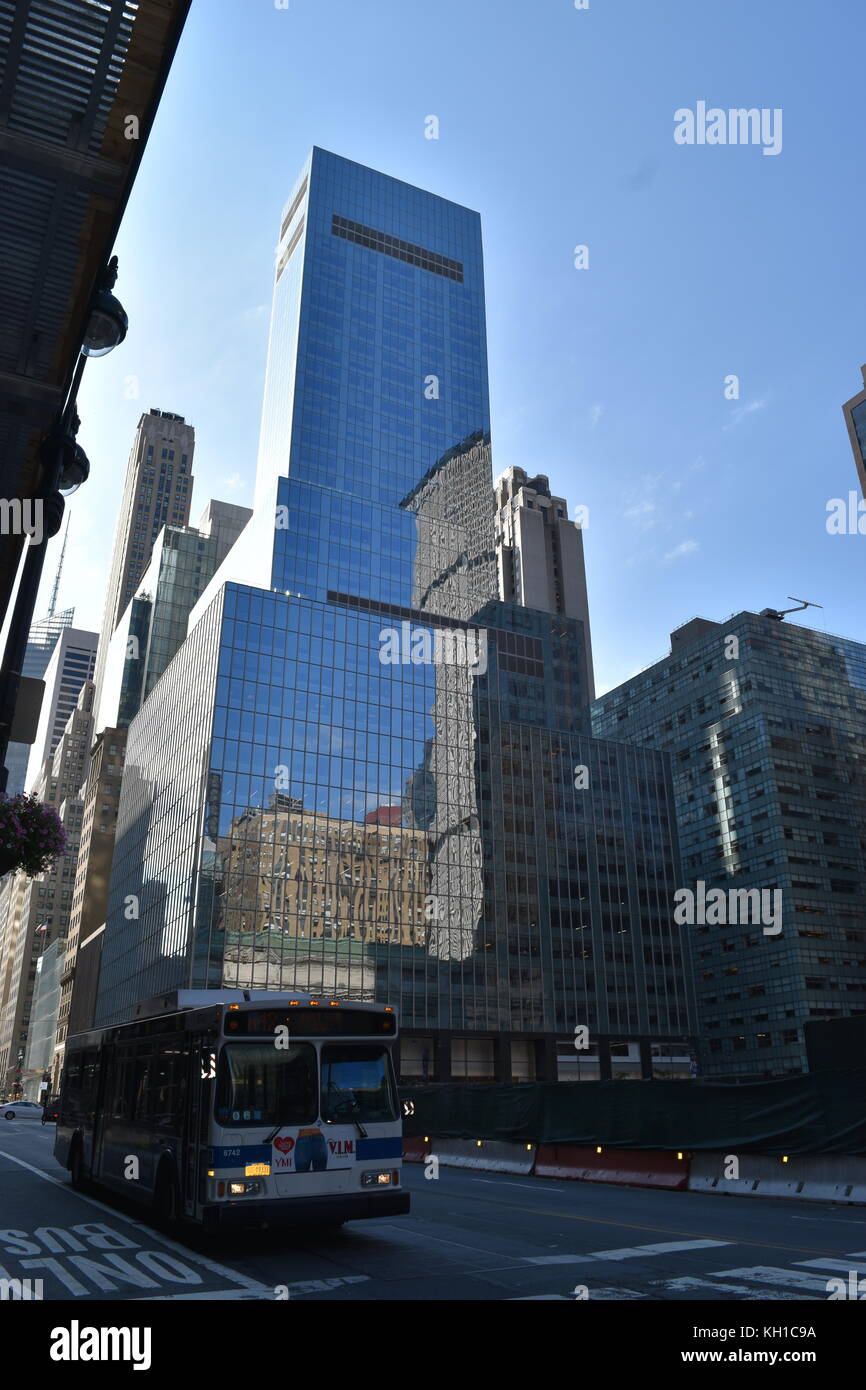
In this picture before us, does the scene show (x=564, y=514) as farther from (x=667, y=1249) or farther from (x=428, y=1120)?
→ (x=667, y=1249)

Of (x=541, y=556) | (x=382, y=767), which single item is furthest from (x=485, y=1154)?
(x=541, y=556)

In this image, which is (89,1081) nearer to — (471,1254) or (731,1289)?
(471,1254)

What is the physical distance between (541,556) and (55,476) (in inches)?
6834

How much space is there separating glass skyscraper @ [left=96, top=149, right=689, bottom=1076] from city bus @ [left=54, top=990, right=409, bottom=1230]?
193 ft


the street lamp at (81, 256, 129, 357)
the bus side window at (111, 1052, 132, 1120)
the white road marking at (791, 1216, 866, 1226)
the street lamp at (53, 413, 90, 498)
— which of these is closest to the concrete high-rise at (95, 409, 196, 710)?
the bus side window at (111, 1052, 132, 1120)

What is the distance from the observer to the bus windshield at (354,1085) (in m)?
12.3

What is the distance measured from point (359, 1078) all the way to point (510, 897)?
7369cm

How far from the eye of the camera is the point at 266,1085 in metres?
12.0

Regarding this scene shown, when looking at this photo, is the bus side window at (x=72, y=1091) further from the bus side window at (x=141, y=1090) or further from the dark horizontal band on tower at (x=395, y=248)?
the dark horizontal band on tower at (x=395, y=248)

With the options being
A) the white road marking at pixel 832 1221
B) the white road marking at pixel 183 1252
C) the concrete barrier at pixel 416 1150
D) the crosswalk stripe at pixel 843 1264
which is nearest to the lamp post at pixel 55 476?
the white road marking at pixel 183 1252

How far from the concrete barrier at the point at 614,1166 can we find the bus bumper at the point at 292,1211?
10888 mm

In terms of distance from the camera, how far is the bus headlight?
1207 centimetres

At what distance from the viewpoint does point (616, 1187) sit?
70.0 feet

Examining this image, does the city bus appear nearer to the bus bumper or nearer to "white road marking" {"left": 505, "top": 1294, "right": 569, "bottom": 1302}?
the bus bumper
